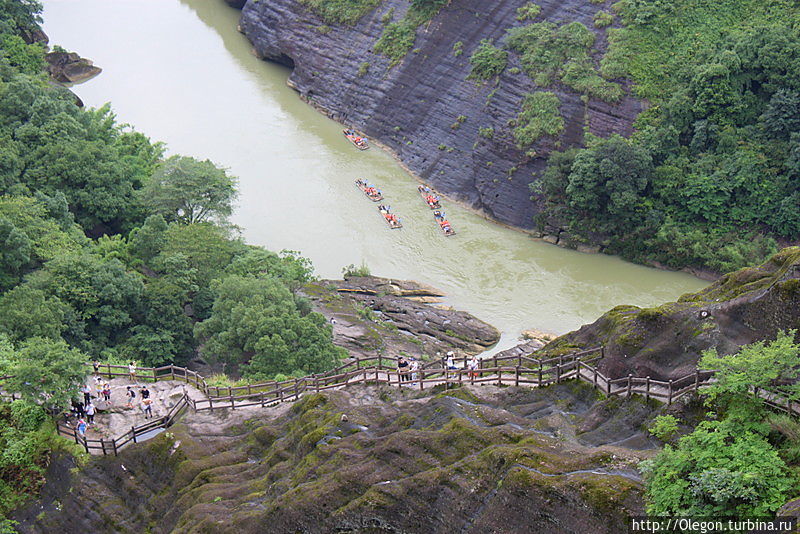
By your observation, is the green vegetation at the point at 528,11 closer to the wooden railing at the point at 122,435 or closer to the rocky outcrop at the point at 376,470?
the rocky outcrop at the point at 376,470

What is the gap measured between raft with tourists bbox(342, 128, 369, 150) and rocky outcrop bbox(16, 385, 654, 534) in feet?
156

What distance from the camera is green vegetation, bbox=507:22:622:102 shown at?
225 ft

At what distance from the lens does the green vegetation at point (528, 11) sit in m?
74.4

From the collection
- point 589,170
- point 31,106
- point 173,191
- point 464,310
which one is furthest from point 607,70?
point 31,106

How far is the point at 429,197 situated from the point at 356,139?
1160 centimetres

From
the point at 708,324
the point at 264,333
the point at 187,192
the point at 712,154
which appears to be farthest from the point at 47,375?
the point at 712,154

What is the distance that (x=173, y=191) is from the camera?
200 ft

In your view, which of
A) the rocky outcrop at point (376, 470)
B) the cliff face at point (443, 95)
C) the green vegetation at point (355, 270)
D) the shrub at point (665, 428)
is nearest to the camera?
the rocky outcrop at point (376, 470)

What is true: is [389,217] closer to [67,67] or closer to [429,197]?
[429,197]

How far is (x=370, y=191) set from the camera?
7131cm

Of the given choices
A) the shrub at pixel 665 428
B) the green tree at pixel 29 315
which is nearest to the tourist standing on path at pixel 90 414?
the green tree at pixel 29 315

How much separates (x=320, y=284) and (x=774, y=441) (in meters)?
39.6

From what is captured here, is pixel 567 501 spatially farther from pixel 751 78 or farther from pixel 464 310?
pixel 751 78

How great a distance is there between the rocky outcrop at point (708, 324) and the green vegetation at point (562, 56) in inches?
1555
